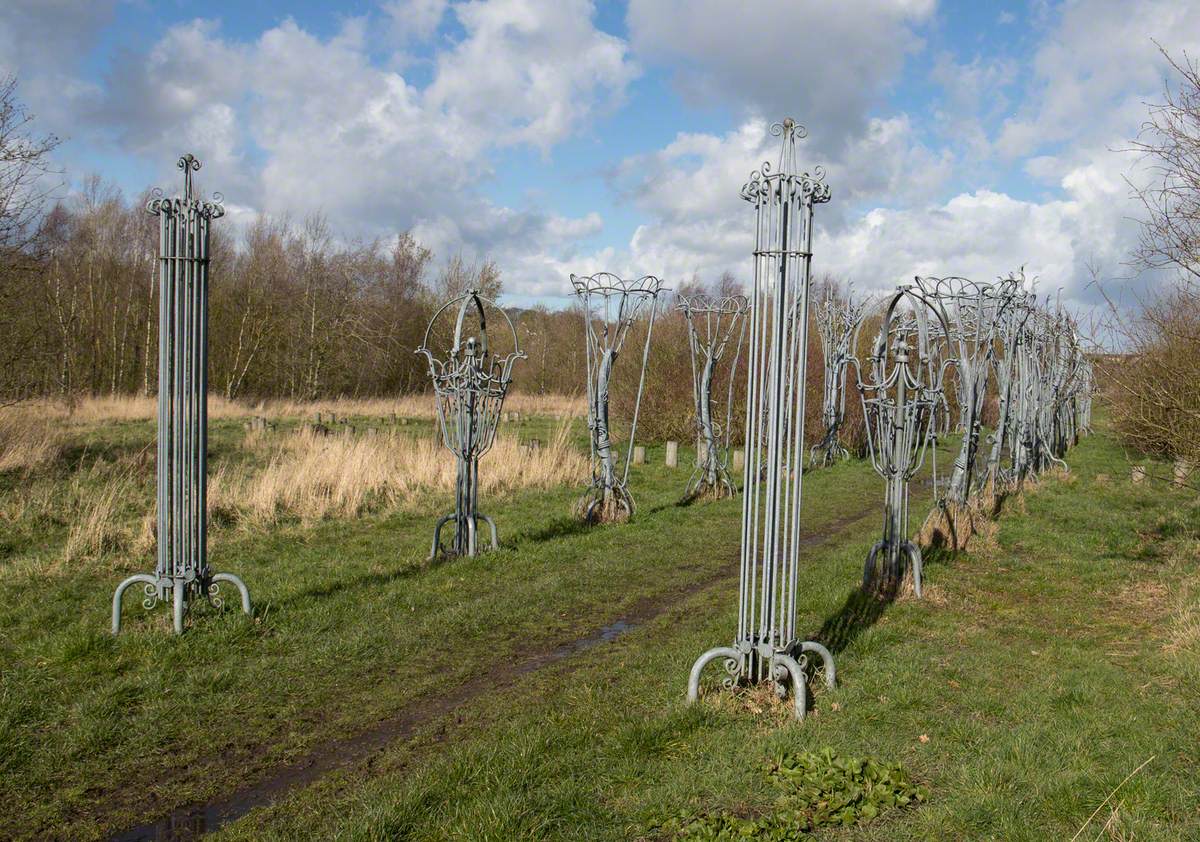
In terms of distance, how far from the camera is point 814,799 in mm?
3186

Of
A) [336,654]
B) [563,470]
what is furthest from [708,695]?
[563,470]

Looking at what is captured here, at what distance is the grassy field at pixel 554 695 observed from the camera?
10.6 ft

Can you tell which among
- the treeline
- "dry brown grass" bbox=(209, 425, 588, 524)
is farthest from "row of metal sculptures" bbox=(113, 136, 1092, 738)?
the treeline

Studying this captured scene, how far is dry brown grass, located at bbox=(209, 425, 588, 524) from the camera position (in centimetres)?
932

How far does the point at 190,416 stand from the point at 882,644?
4451 mm

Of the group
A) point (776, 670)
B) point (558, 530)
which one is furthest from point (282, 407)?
point (776, 670)

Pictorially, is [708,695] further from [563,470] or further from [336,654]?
[563,470]

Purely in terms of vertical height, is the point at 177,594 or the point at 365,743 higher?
the point at 177,594

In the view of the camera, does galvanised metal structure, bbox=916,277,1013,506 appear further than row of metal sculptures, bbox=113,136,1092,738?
Yes

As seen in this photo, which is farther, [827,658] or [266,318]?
[266,318]

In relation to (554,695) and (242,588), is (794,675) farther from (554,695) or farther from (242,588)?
(242,588)

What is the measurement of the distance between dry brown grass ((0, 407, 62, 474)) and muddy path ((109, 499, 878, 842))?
29.1 ft

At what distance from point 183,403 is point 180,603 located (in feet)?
4.00

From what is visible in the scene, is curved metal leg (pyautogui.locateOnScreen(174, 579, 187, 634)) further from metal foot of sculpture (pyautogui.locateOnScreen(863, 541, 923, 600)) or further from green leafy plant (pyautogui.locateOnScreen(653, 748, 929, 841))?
metal foot of sculpture (pyautogui.locateOnScreen(863, 541, 923, 600))
